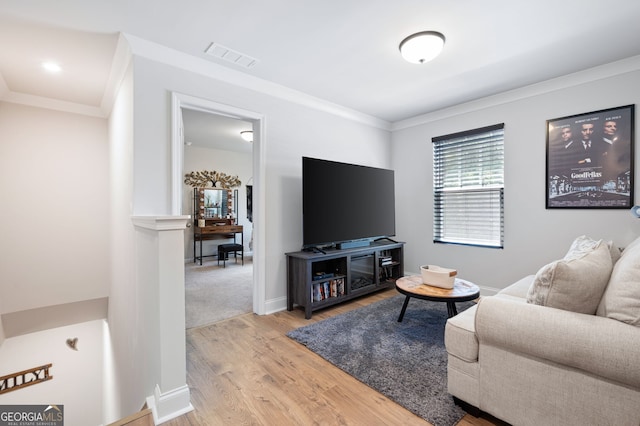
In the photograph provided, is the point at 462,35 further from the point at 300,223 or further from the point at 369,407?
the point at 369,407

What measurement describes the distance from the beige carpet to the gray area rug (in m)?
1.02

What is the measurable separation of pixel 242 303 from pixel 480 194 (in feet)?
10.8

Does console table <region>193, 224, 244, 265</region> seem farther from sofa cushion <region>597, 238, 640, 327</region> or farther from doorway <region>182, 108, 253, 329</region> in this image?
sofa cushion <region>597, 238, 640, 327</region>

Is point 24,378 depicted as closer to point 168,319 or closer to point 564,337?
point 168,319

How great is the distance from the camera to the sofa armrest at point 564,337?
108 cm

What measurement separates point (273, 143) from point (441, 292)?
224 cm

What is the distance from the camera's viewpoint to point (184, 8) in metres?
1.92

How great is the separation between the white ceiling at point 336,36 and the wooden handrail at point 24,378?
3.37 meters

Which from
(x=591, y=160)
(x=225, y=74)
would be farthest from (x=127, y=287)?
(x=591, y=160)

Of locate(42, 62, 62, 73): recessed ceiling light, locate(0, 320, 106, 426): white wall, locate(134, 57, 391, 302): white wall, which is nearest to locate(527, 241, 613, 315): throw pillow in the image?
locate(134, 57, 391, 302): white wall

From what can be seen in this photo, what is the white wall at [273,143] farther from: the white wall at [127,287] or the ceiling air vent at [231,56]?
the ceiling air vent at [231,56]

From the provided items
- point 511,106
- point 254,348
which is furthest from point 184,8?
point 511,106

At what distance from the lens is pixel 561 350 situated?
3.91ft

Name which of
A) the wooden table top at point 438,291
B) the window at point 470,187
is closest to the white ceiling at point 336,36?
the window at point 470,187
